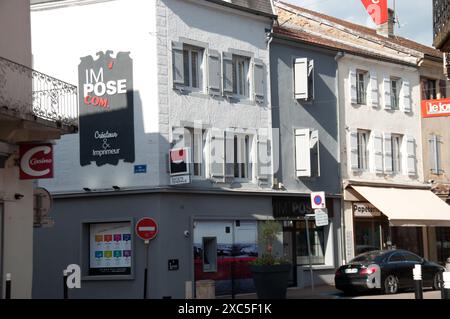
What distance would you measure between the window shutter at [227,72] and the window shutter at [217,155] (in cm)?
148

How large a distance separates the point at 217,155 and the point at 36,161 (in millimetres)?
9164

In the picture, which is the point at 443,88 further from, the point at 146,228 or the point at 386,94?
the point at 146,228

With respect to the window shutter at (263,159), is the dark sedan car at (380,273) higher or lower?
lower

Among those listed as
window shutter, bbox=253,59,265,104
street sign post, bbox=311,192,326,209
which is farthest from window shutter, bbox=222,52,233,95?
street sign post, bbox=311,192,326,209

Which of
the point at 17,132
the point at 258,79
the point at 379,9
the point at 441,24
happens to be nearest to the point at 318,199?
the point at 258,79

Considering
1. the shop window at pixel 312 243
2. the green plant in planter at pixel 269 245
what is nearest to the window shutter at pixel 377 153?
the shop window at pixel 312 243

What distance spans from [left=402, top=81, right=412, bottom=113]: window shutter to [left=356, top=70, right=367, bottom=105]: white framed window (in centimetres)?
246

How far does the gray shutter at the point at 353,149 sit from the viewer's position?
1286 inches

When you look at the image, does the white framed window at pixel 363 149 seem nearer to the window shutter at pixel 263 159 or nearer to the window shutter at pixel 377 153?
the window shutter at pixel 377 153

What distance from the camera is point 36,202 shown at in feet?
67.5

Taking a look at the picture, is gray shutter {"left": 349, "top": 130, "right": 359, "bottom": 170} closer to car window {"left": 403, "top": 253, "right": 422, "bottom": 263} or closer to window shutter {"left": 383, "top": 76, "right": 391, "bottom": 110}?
window shutter {"left": 383, "top": 76, "right": 391, "bottom": 110}

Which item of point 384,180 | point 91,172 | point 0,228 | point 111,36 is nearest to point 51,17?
point 111,36

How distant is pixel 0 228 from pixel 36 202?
2194mm

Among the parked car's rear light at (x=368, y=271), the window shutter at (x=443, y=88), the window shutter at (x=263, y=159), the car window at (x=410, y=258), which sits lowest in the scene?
the parked car's rear light at (x=368, y=271)
